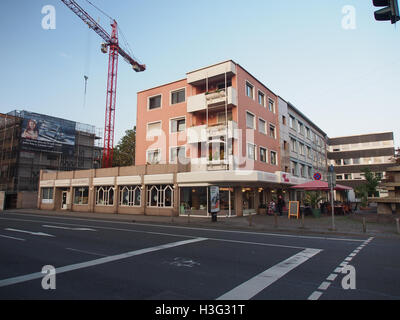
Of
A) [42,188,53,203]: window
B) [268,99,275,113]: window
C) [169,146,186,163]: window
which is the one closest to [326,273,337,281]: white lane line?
[169,146,186,163]: window

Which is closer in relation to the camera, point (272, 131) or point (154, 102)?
point (154, 102)

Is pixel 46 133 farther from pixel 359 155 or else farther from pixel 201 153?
pixel 359 155

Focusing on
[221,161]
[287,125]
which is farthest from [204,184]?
[287,125]

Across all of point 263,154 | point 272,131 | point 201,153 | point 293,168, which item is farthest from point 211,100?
point 293,168

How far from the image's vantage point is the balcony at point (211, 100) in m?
23.1

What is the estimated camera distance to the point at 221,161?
901 inches

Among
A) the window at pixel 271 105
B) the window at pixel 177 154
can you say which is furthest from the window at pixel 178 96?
the window at pixel 271 105

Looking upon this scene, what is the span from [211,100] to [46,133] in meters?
38.3

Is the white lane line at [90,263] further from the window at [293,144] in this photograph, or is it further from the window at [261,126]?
the window at [293,144]

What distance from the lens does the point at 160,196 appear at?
24.5 meters

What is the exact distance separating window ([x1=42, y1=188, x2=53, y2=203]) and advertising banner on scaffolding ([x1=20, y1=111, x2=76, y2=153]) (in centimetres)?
1293

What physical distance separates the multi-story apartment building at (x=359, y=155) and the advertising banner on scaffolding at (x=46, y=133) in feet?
175

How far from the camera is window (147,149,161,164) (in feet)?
91.4
